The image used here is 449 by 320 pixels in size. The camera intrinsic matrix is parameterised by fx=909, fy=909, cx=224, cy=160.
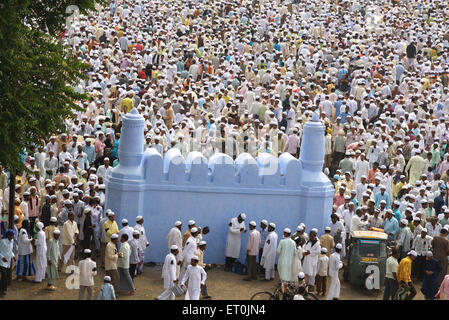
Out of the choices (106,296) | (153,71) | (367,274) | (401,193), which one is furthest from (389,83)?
(106,296)

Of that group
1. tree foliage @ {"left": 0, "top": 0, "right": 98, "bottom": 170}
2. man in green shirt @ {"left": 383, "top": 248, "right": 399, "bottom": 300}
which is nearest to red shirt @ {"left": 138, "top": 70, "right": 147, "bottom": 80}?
tree foliage @ {"left": 0, "top": 0, "right": 98, "bottom": 170}

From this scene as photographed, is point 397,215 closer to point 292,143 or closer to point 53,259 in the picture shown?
point 292,143

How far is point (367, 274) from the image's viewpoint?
15.7 metres

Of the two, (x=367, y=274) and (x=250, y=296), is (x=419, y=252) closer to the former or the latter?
(x=367, y=274)

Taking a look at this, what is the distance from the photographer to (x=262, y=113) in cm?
2403

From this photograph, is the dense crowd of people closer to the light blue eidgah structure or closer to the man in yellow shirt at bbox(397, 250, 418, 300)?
the man in yellow shirt at bbox(397, 250, 418, 300)

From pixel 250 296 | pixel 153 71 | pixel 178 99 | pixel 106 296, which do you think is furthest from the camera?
pixel 153 71

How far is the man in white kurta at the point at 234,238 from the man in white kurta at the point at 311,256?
4.50 feet

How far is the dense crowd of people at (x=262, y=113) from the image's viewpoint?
16.0 m

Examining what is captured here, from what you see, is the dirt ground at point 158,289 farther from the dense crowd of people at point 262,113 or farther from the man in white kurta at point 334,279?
the man in white kurta at point 334,279

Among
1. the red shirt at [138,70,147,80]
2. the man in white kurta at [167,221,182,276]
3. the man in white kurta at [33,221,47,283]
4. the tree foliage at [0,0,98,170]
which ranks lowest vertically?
the man in white kurta at [33,221,47,283]

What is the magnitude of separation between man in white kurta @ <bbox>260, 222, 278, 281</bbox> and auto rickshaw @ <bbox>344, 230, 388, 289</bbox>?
138 cm

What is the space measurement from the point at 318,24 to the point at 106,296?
78.1ft

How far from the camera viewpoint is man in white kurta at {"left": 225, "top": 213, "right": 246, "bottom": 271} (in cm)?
1631
